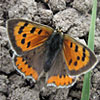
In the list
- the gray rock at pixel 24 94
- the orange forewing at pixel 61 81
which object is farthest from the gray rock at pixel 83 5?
the gray rock at pixel 24 94

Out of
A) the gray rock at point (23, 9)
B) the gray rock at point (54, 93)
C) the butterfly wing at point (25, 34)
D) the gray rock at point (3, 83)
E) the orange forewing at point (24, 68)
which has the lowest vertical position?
the gray rock at point (54, 93)

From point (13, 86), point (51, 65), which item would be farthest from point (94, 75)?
point (13, 86)

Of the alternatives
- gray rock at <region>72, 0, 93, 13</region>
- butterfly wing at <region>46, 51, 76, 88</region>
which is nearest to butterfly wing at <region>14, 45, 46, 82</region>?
butterfly wing at <region>46, 51, 76, 88</region>

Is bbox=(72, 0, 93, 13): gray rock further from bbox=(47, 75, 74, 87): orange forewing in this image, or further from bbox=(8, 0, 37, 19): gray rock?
bbox=(47, 75, 74, 87): orange forewing

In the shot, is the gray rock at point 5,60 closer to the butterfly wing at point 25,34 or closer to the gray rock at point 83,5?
the butterfly wing at point 25,34

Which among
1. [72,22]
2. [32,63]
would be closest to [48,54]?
[32,63]

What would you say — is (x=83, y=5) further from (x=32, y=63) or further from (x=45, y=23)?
(x=32, y=63)
